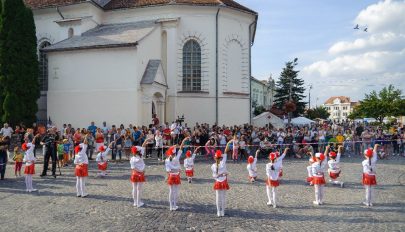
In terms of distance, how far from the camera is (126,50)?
26.9m

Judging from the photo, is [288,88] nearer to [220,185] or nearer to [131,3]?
[131,3]

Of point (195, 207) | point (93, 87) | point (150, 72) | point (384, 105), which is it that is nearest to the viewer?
point (195, 207)

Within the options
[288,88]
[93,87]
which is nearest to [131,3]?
[93,87]

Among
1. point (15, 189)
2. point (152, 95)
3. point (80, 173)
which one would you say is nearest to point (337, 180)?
point (80, 173)

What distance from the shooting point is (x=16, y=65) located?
27.0 meters

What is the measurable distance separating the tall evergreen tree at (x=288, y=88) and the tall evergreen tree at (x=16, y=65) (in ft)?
133

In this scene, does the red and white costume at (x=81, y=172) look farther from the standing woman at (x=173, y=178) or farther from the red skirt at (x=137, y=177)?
the standing woman at (x=173, y=178)

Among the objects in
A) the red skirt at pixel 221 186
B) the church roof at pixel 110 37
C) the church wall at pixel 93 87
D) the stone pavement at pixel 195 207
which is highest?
the church roof at pixel 110 37

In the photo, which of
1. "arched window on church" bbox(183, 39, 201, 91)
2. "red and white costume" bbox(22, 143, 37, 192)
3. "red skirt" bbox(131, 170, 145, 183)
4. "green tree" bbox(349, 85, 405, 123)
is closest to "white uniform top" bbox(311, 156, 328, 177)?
"red skirt" bbox(131, 170, 145, 183)

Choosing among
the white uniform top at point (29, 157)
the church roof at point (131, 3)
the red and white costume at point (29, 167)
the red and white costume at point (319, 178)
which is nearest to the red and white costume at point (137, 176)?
the red and white costume at point (29, 167)

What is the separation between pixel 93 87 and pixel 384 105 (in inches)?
1504

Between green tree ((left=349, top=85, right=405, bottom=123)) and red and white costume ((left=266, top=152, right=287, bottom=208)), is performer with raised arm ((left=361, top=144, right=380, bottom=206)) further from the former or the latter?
green tree ((left=349, top=85, right=405, bottom=123))

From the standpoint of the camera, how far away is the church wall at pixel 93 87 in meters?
26.8

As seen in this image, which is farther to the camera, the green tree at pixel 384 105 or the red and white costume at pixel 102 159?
the green tree at pixel 384 105
